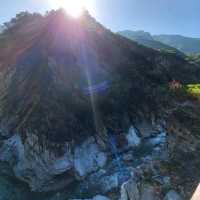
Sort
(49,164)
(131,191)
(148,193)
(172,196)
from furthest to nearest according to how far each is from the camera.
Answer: (49,164) → (131,191) → (148,193) → (172,196)

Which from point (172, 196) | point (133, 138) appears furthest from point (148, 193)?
point (133, 138)

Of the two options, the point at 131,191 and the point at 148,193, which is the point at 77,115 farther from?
the point at 148,193

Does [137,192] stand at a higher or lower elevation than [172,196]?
lower

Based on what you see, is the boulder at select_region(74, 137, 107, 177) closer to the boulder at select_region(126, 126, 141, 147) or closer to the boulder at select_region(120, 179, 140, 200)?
the boulder at select_region(126, 126, 141, 147)

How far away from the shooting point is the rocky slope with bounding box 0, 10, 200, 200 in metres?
13.9

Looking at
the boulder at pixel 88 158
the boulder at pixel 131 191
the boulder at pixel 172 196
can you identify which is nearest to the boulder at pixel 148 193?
the boulder at pixel 131 191

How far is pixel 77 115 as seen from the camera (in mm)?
16172

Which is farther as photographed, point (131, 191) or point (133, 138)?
point (133, 138)

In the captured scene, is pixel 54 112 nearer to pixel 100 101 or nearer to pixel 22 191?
pixel 100 101

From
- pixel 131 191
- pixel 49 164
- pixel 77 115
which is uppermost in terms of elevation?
pixel 131 191

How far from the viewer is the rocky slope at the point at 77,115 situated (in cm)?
1391

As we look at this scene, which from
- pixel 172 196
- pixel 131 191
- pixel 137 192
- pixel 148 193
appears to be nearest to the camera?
pixel 172 196

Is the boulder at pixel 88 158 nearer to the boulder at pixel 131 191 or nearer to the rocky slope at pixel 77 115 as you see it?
the rocky slope at pixel 77 115

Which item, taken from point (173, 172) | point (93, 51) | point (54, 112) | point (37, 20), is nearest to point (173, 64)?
point (93, 51)
